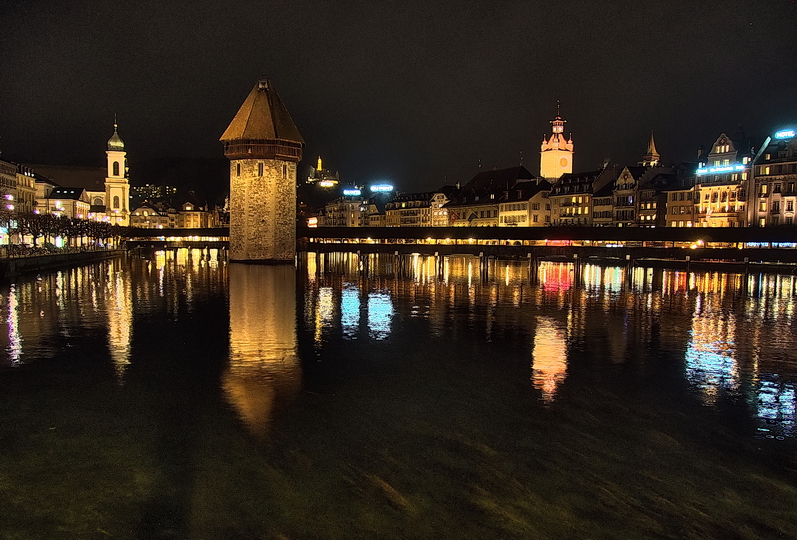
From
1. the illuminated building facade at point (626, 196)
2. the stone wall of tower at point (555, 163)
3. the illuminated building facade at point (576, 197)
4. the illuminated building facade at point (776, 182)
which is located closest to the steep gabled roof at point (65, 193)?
the illuminated building facade at point (576, 197)

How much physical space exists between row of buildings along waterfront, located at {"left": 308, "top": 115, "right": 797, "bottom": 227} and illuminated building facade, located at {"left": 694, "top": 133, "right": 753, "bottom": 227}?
8 cm

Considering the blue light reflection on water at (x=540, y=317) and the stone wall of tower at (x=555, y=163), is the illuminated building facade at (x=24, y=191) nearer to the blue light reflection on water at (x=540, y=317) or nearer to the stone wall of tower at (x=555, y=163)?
the blue light reflection on water at (x=540, y=317)

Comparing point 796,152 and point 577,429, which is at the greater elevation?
point 796,152

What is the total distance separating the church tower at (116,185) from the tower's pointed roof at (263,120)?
64.2m

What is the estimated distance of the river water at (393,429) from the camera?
18.4 feet

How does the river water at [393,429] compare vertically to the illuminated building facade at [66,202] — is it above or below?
below

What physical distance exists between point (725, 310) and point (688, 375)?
37.2ft

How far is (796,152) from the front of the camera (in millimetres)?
51469

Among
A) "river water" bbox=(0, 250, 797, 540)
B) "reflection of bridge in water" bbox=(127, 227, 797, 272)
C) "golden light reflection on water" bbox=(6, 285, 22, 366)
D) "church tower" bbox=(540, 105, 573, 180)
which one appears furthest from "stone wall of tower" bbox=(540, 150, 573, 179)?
"golden light reflection on water" bbox=(6, 285, 22, 366)

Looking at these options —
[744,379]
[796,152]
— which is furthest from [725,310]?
[796,152]

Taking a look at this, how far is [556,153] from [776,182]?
64.4 meters

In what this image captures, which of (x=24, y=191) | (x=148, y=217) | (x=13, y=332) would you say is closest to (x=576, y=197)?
(x=24, y=191)

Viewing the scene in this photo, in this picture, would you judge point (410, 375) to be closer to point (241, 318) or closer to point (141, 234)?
point (241, 318)

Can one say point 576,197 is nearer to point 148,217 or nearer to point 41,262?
point 41,262
